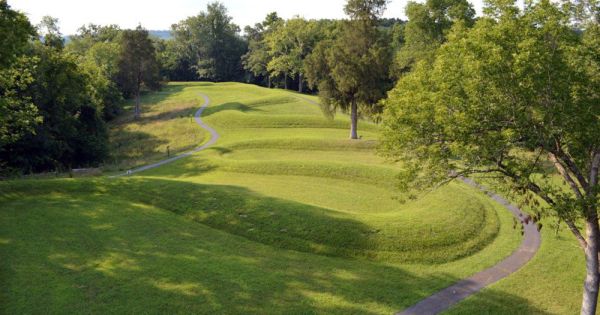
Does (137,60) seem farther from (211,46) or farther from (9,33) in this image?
(9,33)

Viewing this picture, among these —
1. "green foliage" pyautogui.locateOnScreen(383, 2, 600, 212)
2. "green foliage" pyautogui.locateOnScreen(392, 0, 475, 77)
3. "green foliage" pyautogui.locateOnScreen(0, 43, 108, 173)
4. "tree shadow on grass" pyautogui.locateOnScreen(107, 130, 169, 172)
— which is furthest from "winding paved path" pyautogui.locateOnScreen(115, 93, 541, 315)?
"green foliage" pyautogui.locateOnScreen(0, 43, 108, 173)

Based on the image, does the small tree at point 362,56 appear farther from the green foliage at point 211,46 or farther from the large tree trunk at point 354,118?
the green foliage at point 211,46

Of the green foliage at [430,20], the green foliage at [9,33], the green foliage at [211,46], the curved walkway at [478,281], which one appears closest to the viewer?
the curved walkway at [478,281]

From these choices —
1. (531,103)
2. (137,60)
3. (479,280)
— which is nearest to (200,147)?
(137,60)

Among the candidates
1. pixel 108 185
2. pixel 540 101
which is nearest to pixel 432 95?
pixel 540 101

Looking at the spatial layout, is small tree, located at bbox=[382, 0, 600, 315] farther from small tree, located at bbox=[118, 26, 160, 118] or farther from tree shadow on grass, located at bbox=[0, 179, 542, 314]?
small tree, located at bbox=[118, 26, 160, 118]

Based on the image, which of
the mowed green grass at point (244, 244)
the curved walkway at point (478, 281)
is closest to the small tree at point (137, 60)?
the mowed green grass at point (244, 244)
